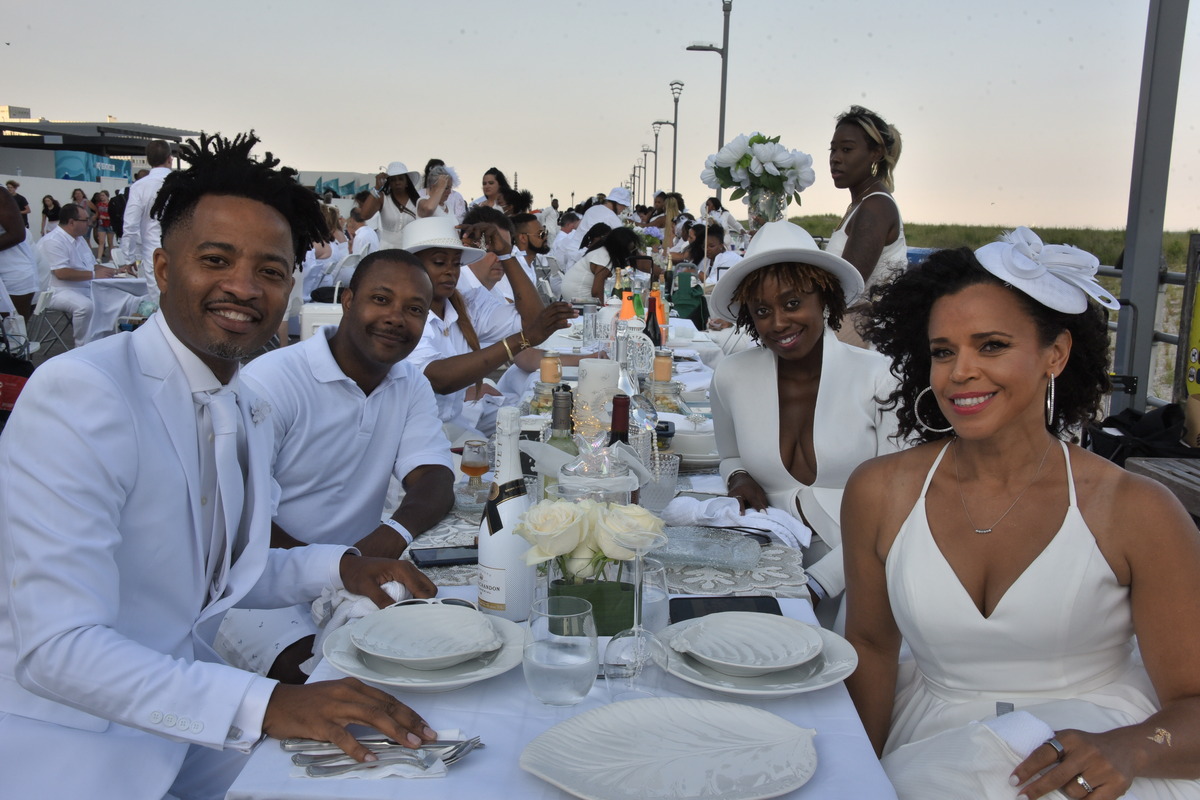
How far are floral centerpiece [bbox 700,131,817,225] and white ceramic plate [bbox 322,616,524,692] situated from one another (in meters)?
4.35

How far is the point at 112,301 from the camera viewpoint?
9.92 metres

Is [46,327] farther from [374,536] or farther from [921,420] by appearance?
[921,420]

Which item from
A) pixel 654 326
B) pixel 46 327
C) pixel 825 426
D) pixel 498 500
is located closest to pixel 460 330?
pixel 654 326

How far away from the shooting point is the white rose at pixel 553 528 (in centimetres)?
159

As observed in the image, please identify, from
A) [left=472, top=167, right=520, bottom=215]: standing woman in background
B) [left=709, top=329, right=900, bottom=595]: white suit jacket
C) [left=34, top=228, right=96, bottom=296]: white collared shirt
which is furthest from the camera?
[left=472, top=167, right=520, bottom=215]: standing woman in background

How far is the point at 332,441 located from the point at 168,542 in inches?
51.2

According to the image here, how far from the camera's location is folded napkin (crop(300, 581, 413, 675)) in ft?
6.55

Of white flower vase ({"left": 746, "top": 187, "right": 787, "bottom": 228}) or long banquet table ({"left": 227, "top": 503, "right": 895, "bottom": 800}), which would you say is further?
white flower vase ({"left": 746, "top": 187, "right": 787, "bottom": 228})

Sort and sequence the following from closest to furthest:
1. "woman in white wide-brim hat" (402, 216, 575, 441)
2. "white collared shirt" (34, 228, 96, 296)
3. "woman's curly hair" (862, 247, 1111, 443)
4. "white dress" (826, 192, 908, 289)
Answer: "woman's curly hair" (862, 247, 1111, 443) → "woman in white wide-brim hat" (402, 216, 575, 441) → "white dress" (826, 192, 908, 289) → "white collared shirt" (34, 228, 96, 296)

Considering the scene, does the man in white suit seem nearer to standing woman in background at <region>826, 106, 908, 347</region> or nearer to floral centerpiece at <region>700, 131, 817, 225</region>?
standing woman in background at <region>826, 106, 908, 347</region>

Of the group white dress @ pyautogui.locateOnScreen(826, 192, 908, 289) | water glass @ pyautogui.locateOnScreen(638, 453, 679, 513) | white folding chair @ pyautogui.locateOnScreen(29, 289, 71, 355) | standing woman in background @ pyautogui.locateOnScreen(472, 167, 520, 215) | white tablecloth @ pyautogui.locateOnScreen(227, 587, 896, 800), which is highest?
standing woman in background @ pyautogui.locateOnScreen(472, 167, 520, 215)

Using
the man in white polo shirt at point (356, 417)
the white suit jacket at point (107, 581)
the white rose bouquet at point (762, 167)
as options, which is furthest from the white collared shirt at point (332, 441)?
the white rose bouquet at point (762, 167)

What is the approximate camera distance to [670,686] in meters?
1.63

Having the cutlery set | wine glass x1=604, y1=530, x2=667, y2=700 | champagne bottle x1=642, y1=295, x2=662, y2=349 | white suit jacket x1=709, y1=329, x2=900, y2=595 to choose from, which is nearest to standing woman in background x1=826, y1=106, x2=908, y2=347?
white suit jacket x1=709, y1=329, x2=900, y2=595
